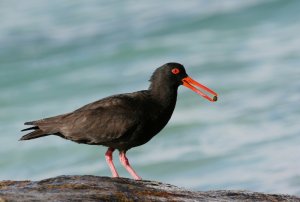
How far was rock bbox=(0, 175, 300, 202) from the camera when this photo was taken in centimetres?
773

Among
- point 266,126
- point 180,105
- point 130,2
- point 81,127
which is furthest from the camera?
point 130,2

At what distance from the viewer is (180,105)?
23.0 m

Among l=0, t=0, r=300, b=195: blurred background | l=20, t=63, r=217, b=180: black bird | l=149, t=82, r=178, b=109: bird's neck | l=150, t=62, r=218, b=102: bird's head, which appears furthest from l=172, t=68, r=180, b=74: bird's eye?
l=0, t=0, r=300, b=195: blurred background

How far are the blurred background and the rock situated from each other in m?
7.86

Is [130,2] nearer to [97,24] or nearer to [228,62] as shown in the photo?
[97,24]

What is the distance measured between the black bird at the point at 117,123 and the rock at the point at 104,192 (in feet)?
6.07

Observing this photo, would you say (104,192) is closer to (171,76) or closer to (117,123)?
(117,123)

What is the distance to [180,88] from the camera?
23.3 m

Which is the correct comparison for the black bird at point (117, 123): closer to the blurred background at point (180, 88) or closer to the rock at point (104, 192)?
the rock at point (104, 192)

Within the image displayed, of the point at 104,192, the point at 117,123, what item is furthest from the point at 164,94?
the point at 104,192

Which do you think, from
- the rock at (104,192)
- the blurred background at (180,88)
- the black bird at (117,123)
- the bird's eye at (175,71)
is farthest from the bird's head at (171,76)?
the blurred background at (180,88)

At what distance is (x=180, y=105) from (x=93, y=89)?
86.3 inches

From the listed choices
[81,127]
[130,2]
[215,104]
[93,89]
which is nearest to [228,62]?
[215,104]

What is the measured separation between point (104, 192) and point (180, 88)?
50.6 ft
